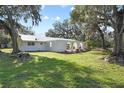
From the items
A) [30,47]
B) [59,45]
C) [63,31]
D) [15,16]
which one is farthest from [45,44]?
[63,31]

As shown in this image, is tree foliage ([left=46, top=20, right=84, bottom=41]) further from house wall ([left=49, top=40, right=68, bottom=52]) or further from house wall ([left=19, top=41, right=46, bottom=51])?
house wall ([left=49, top=40, right=68, bottom=52])

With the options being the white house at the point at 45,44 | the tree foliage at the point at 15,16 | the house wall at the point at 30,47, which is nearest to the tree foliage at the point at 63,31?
the white house at the point at 45,44

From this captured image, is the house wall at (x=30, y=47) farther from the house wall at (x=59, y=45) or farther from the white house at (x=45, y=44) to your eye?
the house wall at (x=59, y=45)

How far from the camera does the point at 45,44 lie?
3428 cm

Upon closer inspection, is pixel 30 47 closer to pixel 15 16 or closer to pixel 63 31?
pixel 15 16

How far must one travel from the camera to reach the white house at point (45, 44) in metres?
32.2

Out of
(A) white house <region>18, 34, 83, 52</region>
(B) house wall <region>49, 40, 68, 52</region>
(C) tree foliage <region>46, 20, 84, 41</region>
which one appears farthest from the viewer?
(C) tree foliage <region>46, 20, 84, 41</region>

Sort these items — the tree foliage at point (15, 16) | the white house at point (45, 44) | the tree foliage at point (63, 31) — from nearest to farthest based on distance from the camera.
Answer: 1. the tree foliage at point (15, 16)
2. the white house at point (45, 44)
3. the tree foliage at point (63, 31)

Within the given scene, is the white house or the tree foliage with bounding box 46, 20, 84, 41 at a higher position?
the tree foliage with bounding box 46, 20, 84, 41

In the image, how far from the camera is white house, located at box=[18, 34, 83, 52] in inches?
1266

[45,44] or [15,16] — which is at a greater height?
[15,16]

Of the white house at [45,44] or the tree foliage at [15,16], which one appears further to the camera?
the white house at [45,44]

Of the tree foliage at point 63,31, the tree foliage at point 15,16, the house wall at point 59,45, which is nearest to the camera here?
the tree foliage at point 15,16

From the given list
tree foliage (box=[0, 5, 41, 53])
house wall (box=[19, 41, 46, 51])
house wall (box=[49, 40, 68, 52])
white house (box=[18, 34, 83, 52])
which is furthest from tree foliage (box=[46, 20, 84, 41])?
tree foliage (box=[0, 5, 41, 53])
